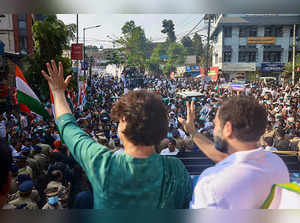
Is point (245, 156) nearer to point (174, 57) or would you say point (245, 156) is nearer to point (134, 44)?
point (174, 57)

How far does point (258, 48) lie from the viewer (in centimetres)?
279

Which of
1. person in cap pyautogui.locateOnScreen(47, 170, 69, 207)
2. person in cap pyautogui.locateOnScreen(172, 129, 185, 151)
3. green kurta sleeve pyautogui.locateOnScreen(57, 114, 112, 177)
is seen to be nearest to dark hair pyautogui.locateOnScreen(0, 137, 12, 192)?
green kurta sleeve pyautogui.locateOnScreen(57, 114, 112, 177)

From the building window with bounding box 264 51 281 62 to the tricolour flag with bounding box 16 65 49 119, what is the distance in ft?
6.99

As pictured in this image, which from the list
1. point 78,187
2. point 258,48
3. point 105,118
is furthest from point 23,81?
point 258,48

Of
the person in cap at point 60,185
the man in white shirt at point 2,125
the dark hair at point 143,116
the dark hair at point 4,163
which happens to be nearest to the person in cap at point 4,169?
the dark hair at point 4,163

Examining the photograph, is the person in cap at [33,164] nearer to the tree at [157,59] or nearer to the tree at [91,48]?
the tree at [91,48]

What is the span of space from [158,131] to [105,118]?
0.65 m

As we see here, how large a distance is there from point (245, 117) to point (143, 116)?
87 cm

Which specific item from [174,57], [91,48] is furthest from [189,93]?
[91,48]

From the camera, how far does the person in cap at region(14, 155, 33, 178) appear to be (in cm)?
252

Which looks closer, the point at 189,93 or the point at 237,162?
the point at 237,162

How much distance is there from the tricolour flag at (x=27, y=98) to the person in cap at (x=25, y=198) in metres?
0.61

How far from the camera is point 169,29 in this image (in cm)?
276

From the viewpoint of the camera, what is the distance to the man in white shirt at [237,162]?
213 centimetres
